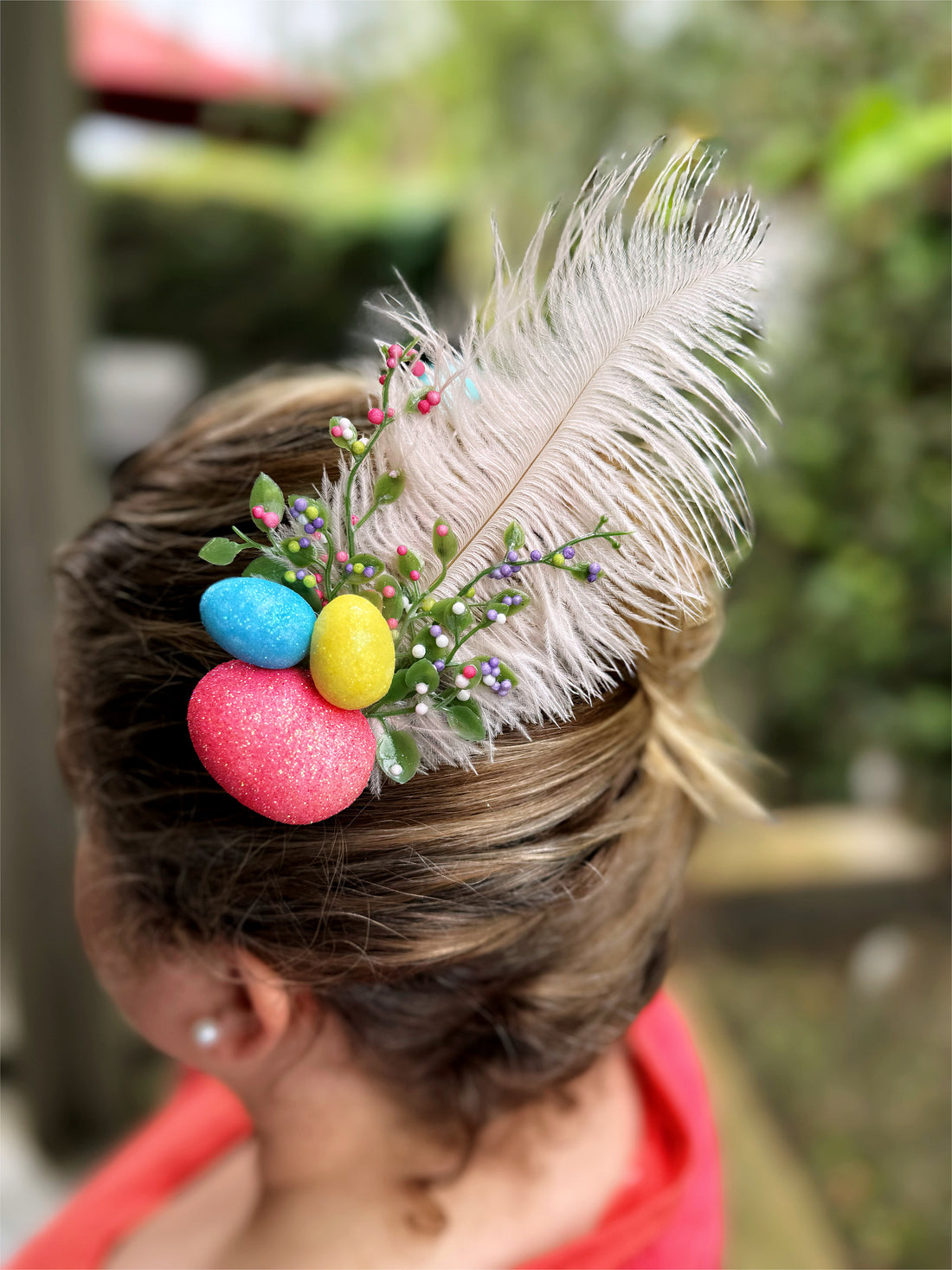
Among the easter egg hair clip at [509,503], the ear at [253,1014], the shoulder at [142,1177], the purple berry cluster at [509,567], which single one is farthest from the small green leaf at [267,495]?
→ the shoulder at [142,1177]

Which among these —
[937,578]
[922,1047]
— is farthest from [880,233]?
[922,1047]

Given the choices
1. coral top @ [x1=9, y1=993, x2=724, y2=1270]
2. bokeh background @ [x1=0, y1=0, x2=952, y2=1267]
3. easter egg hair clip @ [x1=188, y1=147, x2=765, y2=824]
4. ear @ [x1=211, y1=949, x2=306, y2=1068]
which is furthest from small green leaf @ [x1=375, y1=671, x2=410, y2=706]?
bokeh background @ [x1=0, y1=0, x2=952, y2=1267]

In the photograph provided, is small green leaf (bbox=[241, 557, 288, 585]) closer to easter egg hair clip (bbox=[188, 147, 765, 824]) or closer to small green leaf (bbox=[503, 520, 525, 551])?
easter egg hair clip (bbox=[188, 147, 765, 824])

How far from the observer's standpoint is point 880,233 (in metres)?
1.29

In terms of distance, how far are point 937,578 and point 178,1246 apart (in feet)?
4.05

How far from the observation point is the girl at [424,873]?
44 centimetres

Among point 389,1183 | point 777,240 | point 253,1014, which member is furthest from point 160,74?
point 389,1183

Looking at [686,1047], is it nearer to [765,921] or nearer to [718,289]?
[718,289]

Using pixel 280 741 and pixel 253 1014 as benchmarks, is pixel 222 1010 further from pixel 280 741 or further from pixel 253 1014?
pixel 280 741

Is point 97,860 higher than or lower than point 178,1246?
higher

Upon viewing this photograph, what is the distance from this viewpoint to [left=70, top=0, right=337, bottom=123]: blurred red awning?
1506mm

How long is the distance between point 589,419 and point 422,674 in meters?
0.15

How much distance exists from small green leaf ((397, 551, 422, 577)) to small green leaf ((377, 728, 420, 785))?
83 millimetres

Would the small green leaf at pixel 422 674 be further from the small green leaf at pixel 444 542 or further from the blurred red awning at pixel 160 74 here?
the blurred red awning at pixel 160 74
